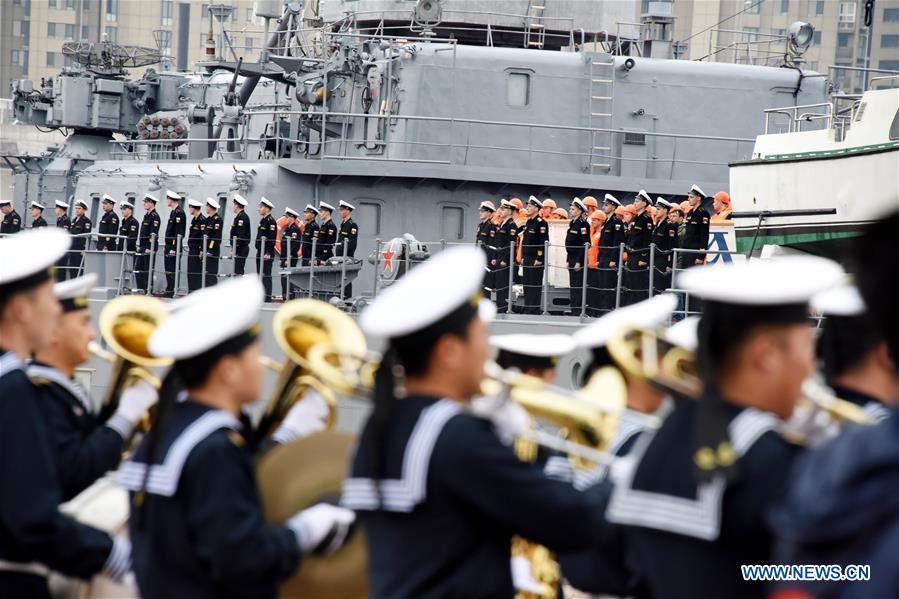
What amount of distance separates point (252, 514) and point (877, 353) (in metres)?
1.60

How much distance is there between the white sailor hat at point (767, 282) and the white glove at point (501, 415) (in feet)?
2.20

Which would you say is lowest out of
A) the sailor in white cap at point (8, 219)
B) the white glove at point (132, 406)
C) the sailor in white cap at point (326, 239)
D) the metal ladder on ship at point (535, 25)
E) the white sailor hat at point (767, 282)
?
the sailor in white cap at point (8, 219)

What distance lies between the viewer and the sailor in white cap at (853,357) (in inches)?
131

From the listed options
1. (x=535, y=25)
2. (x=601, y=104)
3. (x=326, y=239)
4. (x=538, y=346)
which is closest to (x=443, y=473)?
(x=538, y=346)

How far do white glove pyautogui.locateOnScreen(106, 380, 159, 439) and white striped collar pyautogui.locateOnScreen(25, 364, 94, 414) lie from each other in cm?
12

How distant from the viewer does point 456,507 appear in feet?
Result: 11.0

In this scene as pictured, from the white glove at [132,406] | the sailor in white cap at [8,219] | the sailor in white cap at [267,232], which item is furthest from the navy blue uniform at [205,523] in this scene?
the sailor in white cap at [8,219]

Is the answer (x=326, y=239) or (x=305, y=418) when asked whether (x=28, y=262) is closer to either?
(x=305, y=418)

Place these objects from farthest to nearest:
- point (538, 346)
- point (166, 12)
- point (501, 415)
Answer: point (166, 12) < point (538, 346) < point (501, 415)

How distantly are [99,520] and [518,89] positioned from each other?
54.6 ft

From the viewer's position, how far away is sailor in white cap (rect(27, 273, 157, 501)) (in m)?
4.49

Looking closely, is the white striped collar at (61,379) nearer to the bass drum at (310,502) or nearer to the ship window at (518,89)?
the bass drum at (310,502)

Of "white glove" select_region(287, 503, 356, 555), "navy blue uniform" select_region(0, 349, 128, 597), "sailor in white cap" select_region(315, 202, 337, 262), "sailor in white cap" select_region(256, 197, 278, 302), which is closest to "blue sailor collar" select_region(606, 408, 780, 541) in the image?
"white glove" select_region(287, 503, 356, 555)

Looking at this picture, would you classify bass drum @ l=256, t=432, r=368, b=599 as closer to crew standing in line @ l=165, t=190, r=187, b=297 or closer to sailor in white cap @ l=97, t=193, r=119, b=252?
crew standing in line @ l=165, t=190, r=187, b=297
